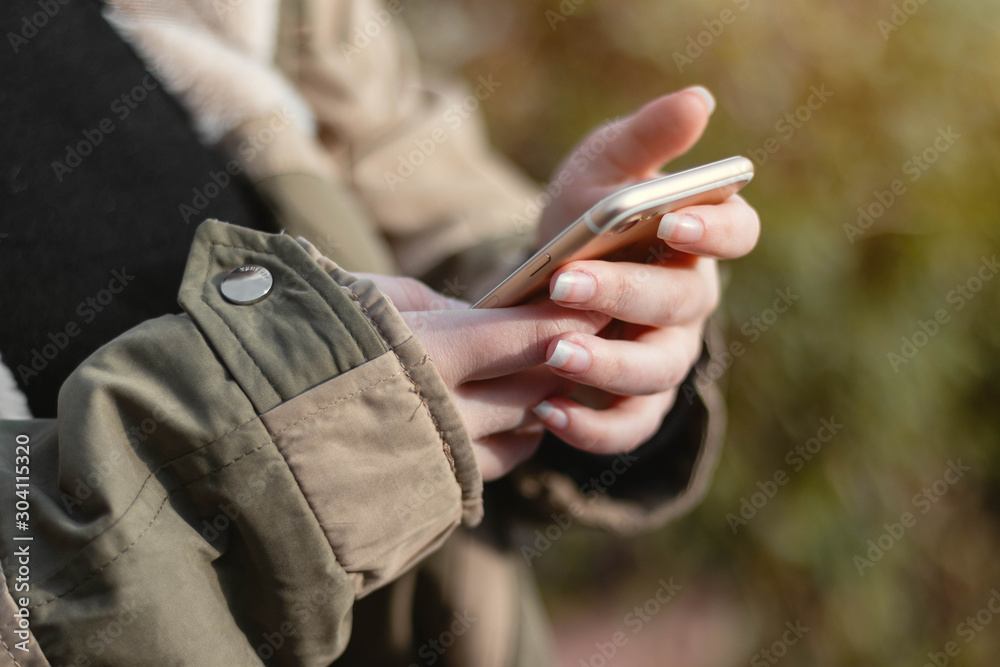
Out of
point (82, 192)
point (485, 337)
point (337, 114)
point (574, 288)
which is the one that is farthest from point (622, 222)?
point (337, 114)

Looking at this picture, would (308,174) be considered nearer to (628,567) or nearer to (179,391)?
(179,391)

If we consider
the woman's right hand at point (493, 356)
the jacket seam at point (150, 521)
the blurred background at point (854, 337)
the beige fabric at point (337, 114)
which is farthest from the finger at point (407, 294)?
the blurred background at point (854, 337)

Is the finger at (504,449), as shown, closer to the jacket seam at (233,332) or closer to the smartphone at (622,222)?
the smartphone at (622,222)

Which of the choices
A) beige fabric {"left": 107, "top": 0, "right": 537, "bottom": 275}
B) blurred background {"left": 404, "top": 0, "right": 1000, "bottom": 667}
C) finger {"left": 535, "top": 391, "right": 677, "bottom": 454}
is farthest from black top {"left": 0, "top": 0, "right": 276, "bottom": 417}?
blurred background {"left": 404, "top": 0, "right": 1000, "bottom": 667}

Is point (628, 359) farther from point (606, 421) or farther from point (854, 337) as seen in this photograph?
point (854, 337)

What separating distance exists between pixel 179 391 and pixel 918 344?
187cm

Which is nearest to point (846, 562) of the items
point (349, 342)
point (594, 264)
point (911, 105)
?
point (911, 105)

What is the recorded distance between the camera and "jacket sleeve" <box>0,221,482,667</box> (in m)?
0.59

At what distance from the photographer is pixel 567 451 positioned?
1.10m

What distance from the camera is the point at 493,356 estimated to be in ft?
2.52

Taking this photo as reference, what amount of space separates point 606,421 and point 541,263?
0.30 metres

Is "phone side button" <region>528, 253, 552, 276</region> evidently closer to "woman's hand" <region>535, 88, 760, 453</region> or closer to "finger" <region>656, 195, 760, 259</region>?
"woman's hand" <region>535, 88, 760, 453</region>

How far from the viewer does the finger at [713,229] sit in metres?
0.77

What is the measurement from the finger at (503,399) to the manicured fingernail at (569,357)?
0.33ft
